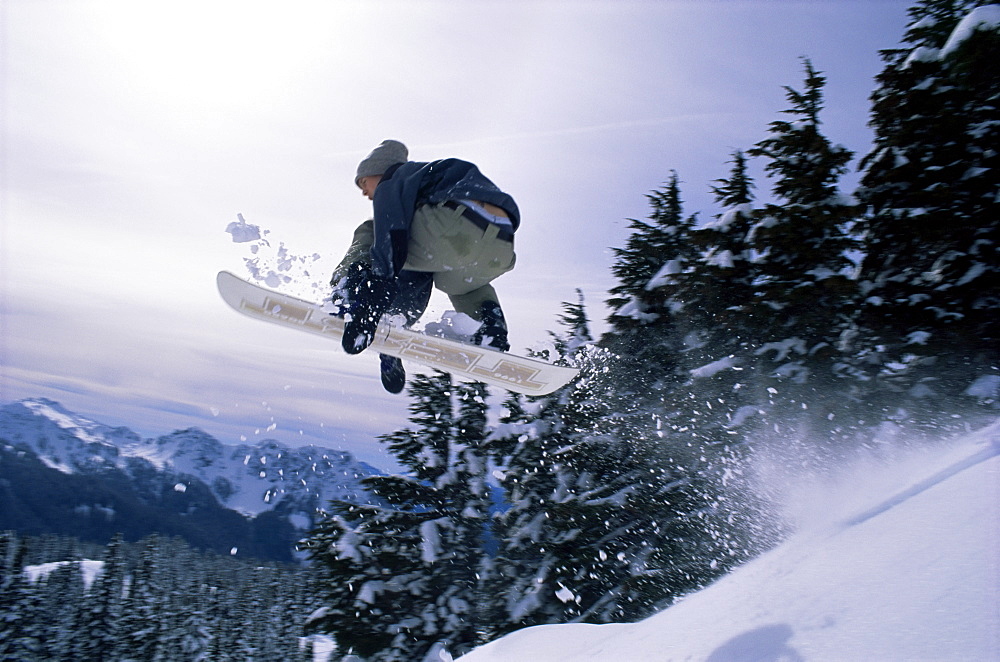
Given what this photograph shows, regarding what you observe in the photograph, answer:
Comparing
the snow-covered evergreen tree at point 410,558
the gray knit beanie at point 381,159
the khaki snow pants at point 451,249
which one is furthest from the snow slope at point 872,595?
the snow-covered evergreen tree at point 410,558

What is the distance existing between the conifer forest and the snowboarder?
4518mm

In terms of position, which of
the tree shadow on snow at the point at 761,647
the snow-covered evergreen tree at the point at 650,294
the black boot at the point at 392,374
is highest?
the snow-covered evergreen tree at the point at 650,294

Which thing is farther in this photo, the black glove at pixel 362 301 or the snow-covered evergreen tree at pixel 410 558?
the snow-covered evergreen tree at pixel 410 558

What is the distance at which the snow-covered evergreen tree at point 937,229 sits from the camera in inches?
352

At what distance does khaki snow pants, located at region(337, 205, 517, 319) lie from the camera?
3.95m

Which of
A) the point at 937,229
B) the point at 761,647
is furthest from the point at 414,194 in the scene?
the point at 937,229

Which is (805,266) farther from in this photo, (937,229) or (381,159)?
(381,159)

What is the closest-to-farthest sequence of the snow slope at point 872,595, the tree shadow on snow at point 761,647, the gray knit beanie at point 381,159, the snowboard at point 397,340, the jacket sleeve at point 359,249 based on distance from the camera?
the snow slope at point 872,595 < the tree shadow on snow at point 761,647 < the gray knit beanie at point 381,159 < the jacket sleeve at point 359,249 < the snowboard at point 397,340

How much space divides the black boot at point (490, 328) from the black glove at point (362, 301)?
863 mm

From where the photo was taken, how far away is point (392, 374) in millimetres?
5047

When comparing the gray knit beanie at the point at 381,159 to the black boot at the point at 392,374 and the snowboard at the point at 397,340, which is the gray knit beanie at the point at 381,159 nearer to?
the snowboard at the point at 397,340

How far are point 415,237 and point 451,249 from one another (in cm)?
28

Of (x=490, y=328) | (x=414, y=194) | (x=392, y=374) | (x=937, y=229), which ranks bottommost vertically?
(x=392, y=374)

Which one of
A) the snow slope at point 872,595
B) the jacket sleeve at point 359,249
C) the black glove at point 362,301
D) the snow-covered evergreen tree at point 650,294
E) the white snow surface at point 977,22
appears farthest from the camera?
the snow-covered evergreen tree at point 650,294
